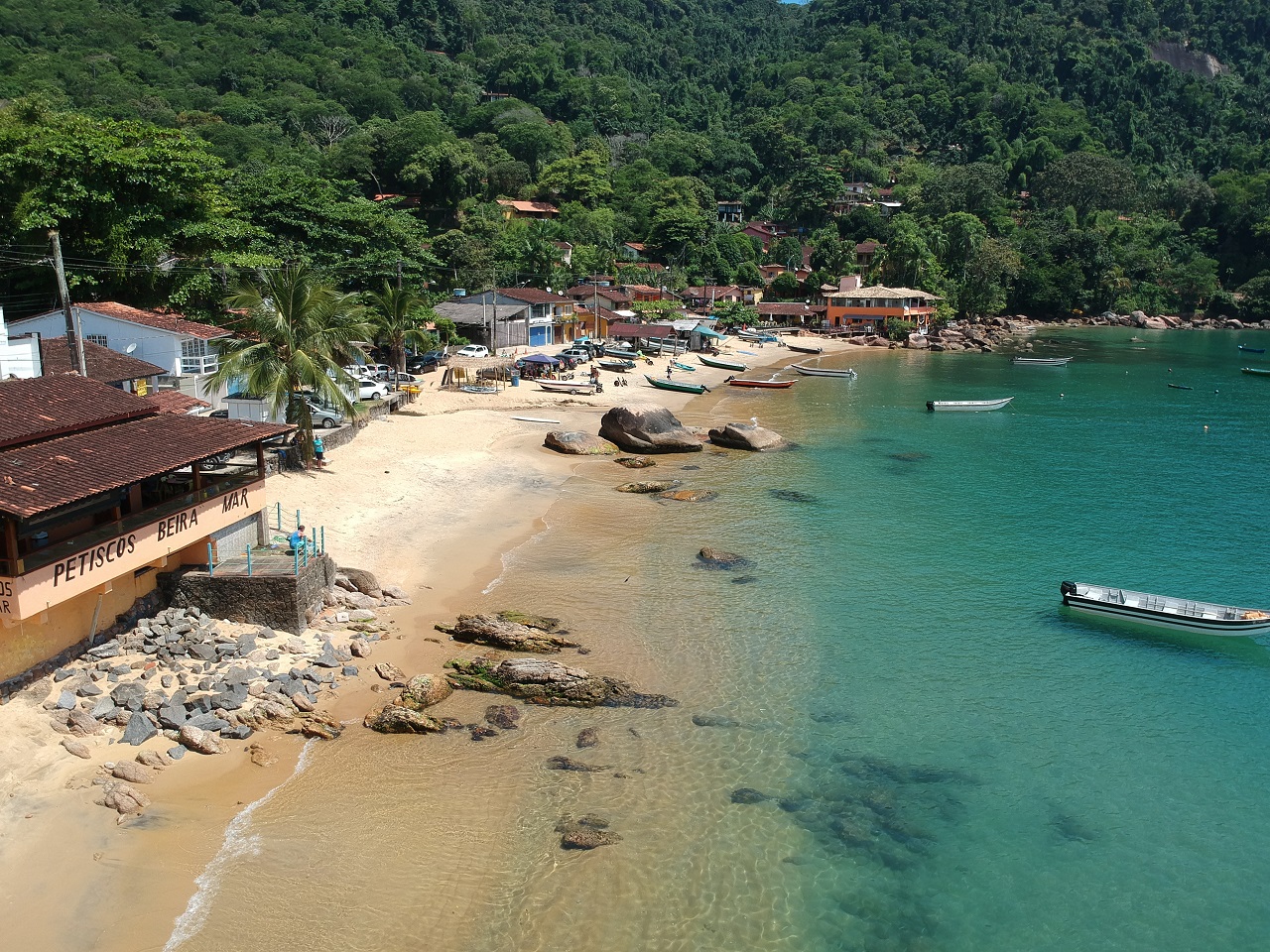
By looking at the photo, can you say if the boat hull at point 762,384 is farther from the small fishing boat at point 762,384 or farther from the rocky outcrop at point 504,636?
the rocky outcrop at point 504,636

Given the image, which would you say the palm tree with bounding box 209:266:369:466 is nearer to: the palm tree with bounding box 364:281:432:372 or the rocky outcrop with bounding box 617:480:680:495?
the rocky outcrop with bounding box 617:480:680:495

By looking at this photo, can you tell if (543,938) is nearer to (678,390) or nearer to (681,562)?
(681,562)

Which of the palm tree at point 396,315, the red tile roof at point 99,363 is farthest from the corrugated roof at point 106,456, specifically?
the palm tree at point 396,315

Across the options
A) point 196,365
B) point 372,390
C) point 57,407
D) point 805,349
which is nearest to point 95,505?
point 57,407

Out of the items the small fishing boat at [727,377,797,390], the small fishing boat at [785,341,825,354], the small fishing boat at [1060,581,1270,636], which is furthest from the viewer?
the small fishing boat at [785,341,825,354]

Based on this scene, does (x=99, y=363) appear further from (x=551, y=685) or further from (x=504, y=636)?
(x=551, y=685)

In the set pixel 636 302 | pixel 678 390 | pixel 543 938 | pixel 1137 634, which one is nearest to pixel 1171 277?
pixel 636 302

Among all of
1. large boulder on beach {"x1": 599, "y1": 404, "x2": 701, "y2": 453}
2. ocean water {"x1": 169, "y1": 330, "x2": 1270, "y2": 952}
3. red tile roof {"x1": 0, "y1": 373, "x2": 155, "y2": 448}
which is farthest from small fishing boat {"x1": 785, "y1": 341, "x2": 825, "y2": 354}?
red tile roof {"x1": 0, "y1": 373, "x2": 155, "y2": 448}
